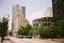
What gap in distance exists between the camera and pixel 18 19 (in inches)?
81.4

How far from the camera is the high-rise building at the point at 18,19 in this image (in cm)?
205

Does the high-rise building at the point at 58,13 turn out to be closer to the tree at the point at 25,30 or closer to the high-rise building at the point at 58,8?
the high-rise building at the point at 58,8

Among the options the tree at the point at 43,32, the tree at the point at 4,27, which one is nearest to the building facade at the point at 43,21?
the tree at the point at 43,32

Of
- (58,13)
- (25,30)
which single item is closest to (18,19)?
(25,30)

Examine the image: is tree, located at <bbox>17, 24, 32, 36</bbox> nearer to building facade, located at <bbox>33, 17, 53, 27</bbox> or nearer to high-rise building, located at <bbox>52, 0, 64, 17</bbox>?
building facade, located at <bbox>33, 17, 53, 27</bbox>

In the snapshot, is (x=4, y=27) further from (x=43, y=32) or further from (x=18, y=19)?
(x=43, y=32)

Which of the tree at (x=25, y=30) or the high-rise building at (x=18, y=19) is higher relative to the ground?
the high-rise building at (x=18, y=19)

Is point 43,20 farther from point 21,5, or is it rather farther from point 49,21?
point 21,5

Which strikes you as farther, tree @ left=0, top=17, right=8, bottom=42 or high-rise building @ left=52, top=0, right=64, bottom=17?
tree @ left=0, top=17, right=8, bottom=42

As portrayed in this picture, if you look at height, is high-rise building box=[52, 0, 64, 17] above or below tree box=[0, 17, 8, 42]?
above

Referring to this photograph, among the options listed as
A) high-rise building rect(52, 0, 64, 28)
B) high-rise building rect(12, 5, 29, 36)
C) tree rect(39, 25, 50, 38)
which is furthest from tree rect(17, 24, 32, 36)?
high-rise building rect(52, 0, 64, 28)

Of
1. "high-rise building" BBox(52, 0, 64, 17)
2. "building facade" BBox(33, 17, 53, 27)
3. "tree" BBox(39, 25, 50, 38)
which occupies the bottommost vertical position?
"tree" BBox(39, 25, 50, 38)

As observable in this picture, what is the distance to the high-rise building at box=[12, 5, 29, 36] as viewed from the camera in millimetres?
2047

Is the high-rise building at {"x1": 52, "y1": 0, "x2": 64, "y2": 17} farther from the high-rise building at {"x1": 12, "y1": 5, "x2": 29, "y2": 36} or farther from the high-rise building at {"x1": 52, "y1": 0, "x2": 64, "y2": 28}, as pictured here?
the high-rise building at {"x1": 12, "y1": 5, "x2": 29, "y2": 36}
